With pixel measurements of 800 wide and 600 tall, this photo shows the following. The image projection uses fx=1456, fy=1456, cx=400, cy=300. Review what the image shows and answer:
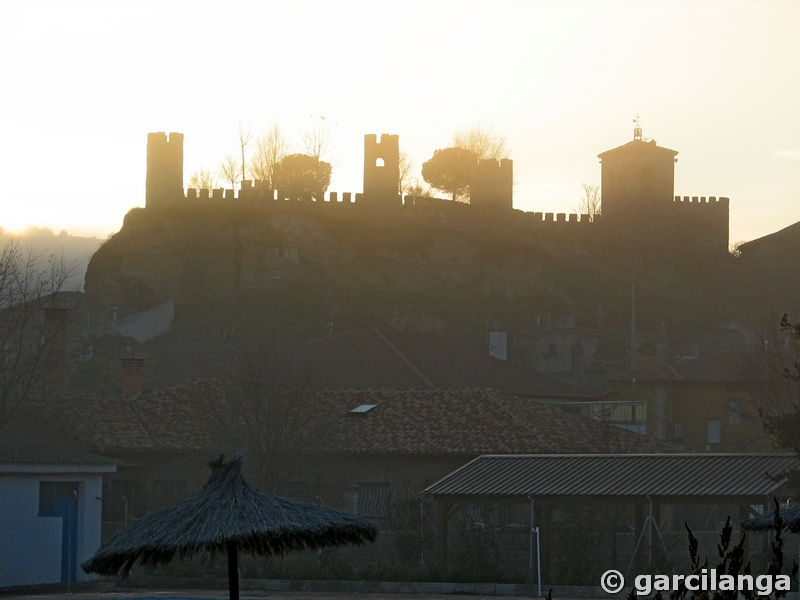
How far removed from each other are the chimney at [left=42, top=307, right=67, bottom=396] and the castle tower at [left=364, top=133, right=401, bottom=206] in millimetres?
42311

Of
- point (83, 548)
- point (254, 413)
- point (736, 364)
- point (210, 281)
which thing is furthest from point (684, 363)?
point (83, 548)

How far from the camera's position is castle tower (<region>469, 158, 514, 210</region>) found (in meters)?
81.9

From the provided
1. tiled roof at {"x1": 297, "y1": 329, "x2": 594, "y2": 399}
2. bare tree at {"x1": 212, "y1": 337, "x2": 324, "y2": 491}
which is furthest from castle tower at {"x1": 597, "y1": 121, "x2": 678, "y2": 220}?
bare tree at {"x1": 212, "y1": 337, "x2": 324, "y2": 491}

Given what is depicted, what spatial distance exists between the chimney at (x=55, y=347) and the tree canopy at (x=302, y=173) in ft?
152

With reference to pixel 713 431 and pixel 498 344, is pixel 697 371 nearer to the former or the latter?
pixel 713 431

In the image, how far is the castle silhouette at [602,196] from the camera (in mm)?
76125

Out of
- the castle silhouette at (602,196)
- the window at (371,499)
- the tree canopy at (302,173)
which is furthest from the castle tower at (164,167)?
the window at (371,499)

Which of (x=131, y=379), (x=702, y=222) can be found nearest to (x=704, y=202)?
(x=702, y=222)

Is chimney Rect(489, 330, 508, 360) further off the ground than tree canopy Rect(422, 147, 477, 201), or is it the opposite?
tree canopy Rect(422, 147, 477, 201)

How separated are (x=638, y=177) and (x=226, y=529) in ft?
242

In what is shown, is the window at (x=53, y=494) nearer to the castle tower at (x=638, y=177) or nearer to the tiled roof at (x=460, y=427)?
the tiled roof at (x=460, y=427)

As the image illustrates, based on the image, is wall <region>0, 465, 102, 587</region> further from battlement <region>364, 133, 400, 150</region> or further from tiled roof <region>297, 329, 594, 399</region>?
battlement <region>364, 133, 400, 150</region>

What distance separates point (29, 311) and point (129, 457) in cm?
505

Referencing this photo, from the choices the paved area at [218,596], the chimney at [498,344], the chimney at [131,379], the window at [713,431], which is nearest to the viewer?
the paved area at [218,596]
